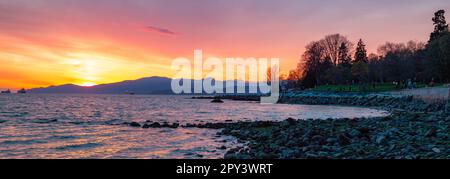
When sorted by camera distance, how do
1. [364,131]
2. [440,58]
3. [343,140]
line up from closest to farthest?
[343,140]
[364,131]
[440,58]

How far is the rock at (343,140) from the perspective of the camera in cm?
1419

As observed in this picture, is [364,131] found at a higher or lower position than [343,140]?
higher

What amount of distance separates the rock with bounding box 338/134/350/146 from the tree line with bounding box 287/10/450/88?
6466 cm

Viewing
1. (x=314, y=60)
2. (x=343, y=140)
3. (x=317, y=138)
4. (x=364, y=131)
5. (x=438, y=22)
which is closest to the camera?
(x=343, y=140)

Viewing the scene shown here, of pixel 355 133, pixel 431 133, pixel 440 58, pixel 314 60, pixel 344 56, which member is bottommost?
pixel 355 133

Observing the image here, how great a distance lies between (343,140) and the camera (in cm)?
1445

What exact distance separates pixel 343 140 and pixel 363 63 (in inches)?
3710

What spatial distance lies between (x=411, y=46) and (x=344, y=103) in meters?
50.2

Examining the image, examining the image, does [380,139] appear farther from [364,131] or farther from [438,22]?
[438,22]

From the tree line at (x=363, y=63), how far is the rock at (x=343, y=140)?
212 ft

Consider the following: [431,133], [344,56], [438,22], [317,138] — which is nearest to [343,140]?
[317,138]

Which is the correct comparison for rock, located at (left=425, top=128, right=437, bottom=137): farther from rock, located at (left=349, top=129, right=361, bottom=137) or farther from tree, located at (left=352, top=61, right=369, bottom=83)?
tree, located at (left=352, top=61, right=369, bottom=83)

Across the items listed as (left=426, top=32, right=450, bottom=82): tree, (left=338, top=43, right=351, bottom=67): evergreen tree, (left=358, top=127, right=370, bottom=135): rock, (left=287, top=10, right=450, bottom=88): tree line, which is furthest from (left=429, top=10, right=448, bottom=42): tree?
(left=358, top=127, right=370, bottom=135): rock
